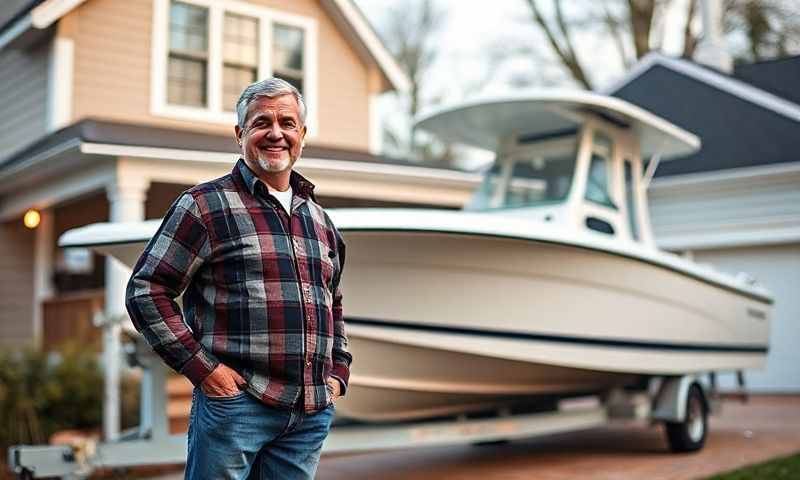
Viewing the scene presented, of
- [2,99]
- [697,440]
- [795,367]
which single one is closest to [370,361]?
[697,440]

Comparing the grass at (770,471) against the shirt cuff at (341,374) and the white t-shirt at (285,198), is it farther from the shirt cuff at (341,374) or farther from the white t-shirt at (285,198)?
the white t-shirt at (285,198)

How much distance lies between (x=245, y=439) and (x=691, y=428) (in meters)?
5.52

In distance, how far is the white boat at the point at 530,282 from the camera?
516cm

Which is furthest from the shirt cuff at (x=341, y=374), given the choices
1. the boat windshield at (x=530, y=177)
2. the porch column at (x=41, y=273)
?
the porch column at (x=41, y=273)

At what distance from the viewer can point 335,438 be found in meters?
5.21

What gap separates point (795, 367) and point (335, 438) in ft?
29.3

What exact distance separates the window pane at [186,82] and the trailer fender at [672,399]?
5872 millimetres

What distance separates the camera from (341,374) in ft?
8.91

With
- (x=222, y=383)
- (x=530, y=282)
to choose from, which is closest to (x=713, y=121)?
(x=530, y=282)

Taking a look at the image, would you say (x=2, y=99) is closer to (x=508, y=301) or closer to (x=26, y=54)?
(x=26, y=54)

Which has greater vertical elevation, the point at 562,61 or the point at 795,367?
the point at 562,61

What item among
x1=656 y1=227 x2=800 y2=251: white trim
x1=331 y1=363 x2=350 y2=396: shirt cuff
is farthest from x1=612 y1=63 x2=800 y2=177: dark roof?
x1=331 y1=363 x2=350 y2=396: shirt cuff

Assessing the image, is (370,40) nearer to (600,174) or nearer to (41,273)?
(41,273)

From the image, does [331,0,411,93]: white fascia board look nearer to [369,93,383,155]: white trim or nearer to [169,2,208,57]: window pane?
[369,93,383,155]: white trim
